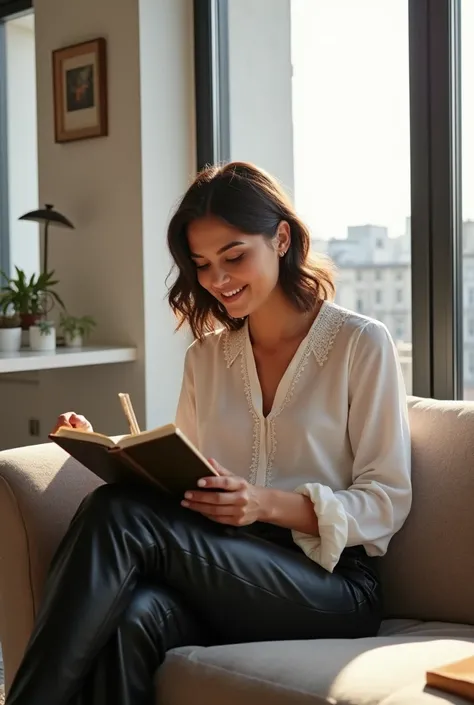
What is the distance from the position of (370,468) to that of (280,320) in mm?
381

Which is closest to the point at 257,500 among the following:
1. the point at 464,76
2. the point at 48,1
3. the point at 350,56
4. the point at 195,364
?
the point at 195,364

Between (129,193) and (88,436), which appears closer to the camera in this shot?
(88,436)

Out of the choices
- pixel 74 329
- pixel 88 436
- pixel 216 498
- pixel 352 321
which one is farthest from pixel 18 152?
pixel 216 498

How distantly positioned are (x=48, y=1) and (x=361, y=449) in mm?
2245

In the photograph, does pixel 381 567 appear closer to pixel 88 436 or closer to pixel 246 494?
pixel 246 494

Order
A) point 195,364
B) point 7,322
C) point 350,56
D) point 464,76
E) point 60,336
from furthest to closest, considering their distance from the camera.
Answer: point 60,336 → point 7,322 → point 350,56 → point 464,76 → point 195,364

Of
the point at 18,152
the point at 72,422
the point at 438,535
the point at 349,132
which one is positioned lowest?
the point at 438,535

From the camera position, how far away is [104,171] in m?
3.16

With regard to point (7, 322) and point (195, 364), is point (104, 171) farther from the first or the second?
point (195, 364)

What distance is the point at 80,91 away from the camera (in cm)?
320

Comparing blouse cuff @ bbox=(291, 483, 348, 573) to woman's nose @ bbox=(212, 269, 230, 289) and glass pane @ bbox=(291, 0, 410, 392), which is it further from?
glass pane @ bbox=(291, 0, 410, 392)

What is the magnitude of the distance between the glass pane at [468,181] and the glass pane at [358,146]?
172 millimetres

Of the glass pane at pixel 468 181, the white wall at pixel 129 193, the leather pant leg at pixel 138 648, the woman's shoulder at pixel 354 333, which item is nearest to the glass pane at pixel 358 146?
the glass pane at pixel 468 181

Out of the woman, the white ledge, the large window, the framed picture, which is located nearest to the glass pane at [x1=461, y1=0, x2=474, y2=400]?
the woman
